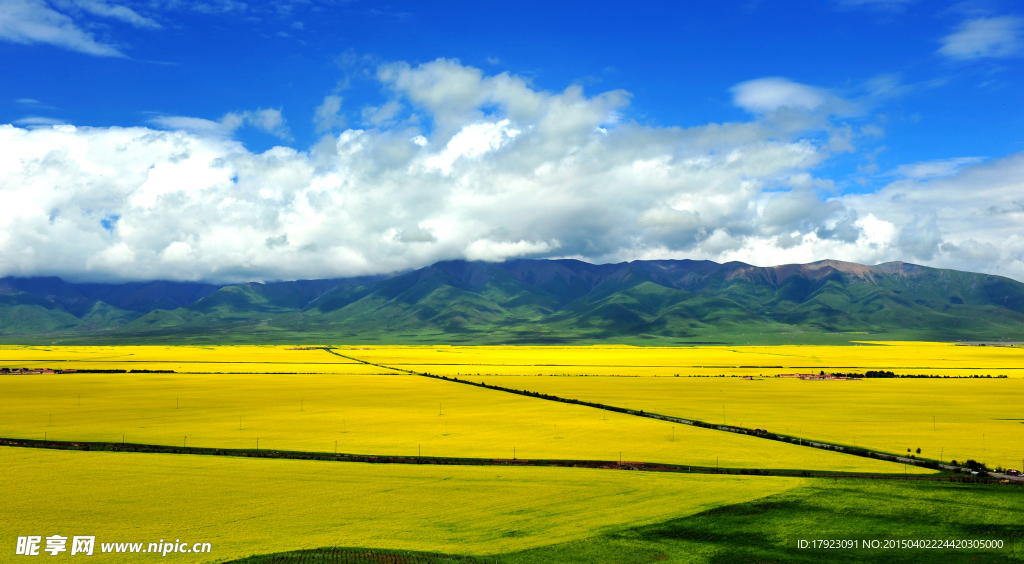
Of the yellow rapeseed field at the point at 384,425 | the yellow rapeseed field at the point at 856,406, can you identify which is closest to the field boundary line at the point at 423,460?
the yellow rapeseed field at the point at 384,425

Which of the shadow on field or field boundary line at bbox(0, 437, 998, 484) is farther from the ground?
the shadow on field

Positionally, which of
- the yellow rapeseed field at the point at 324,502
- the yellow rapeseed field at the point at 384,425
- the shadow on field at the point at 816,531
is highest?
the shadow on field at the point at 816,531

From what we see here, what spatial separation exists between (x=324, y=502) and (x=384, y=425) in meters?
24.8

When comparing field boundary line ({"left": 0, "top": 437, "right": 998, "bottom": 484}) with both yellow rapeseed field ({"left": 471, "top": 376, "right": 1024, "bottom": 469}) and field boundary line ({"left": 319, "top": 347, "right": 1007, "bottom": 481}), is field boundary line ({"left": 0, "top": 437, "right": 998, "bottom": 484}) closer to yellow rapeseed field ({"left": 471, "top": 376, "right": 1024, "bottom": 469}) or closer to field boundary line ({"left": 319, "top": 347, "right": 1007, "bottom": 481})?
field boundary line ({"left": 319, "top": 347, "right": 1007, "bottom": 481})

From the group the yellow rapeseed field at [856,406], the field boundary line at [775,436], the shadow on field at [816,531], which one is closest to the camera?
the shadow on field at [816,531]

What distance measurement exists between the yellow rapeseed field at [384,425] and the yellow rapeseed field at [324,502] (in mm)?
5724

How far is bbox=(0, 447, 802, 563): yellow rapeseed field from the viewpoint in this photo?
2686 centimetres

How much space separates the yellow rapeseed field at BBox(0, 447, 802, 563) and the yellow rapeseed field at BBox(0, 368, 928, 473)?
18.8 feet

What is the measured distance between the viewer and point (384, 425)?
56562 millimetres

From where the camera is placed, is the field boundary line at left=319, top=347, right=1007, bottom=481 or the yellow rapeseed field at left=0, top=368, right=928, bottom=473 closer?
the field boundary line at left=319, top=347, right=1007, bottom=481

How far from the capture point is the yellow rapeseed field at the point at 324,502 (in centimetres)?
2686

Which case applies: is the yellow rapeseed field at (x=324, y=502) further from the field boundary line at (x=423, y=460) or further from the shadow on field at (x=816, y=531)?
the field boundary line at (x=423, y=460)

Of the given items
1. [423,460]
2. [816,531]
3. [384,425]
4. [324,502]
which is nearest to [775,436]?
[816,531]

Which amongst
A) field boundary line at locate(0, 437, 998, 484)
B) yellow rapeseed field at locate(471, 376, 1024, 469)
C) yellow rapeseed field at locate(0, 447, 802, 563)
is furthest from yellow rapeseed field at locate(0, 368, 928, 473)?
yellow rapeseed field at locate(471, 376, 1024, 469)
